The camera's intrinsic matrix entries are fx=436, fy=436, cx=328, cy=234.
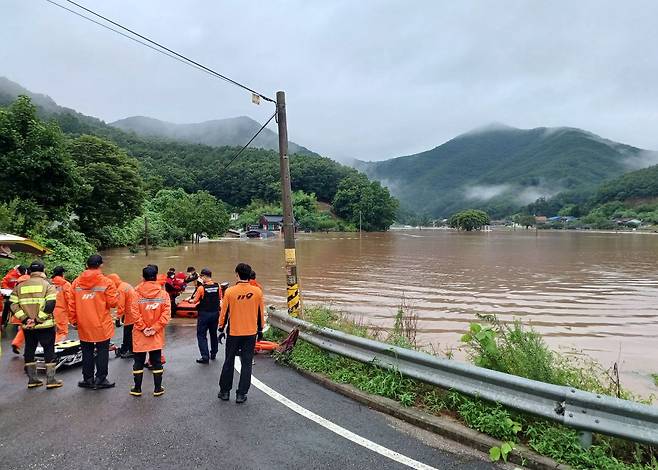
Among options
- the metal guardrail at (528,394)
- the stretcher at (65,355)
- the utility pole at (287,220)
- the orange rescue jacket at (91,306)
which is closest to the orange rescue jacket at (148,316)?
the orange rescue jacket at (91,306)

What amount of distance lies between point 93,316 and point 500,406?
493 centimetres

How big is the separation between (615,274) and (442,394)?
77.8 feet

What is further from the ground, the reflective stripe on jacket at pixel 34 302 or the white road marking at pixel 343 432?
the reflective stripe on jacket at pixel 34 302

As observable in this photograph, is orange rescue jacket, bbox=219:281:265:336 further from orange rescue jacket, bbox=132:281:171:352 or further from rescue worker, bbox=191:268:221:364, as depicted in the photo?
rescue worker, bbox=191:268:221:364

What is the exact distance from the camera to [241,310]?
5406 millimetres

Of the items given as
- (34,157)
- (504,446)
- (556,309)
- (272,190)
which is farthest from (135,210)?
(272,190)

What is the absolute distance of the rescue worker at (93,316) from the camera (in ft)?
18.4

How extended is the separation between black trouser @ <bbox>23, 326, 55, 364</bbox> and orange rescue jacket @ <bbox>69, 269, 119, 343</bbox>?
438 millimetres

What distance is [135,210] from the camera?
37.1 meters

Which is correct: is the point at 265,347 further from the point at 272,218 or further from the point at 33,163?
the point at 272,218

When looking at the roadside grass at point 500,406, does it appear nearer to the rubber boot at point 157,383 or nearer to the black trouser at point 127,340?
the rubber boot at point 157,383

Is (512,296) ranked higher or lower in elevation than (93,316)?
lower

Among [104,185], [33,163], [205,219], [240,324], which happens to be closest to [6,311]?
[240,324]

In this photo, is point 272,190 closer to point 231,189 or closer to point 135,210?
point 231,189
